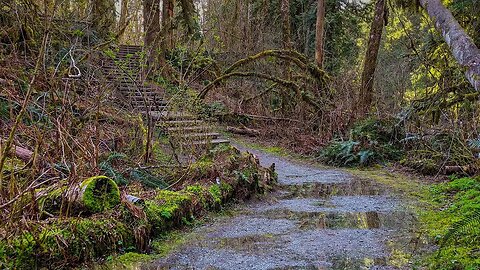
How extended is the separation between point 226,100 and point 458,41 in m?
10.8

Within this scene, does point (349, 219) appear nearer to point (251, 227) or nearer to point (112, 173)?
point (251, 227)

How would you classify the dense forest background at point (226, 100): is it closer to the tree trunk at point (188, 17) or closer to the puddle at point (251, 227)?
Result: the tree trunk at point (188, 17)

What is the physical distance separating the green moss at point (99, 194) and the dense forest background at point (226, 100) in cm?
18

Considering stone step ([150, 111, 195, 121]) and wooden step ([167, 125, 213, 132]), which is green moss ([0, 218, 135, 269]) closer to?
wooden step ([167, 125, 213, 132])

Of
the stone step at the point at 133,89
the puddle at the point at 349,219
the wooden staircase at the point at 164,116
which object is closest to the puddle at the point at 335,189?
the puddle at the point at 349,219

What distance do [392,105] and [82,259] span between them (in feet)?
39.5

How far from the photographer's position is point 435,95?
11383 millimetres

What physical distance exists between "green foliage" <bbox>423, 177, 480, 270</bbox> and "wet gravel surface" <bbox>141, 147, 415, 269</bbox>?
1.31 ft

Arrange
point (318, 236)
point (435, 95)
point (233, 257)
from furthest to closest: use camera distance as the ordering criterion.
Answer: point (435, 95) < point (318, 236) < point (233, 257)

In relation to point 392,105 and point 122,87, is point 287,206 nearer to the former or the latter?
point 122,87

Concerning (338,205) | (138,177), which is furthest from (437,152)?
(138,177)

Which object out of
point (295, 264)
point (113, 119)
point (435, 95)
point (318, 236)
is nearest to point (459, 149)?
point (435, 95)

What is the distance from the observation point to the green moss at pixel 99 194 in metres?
5.09

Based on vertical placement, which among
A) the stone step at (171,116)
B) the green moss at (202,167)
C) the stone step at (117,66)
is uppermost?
the stone step at (117,66)
